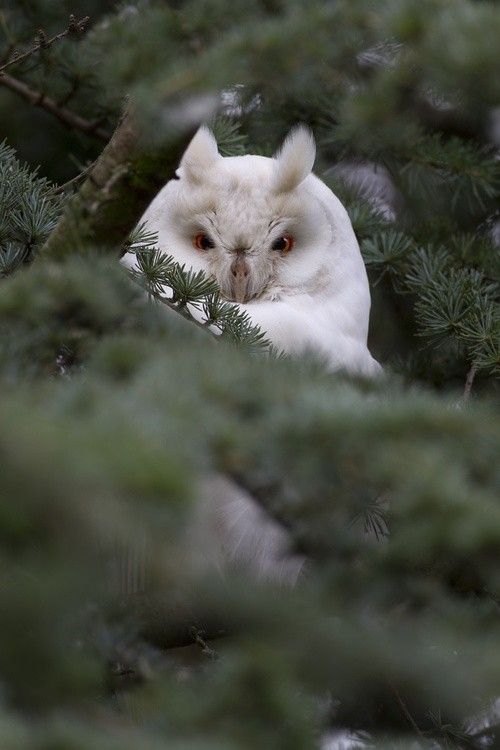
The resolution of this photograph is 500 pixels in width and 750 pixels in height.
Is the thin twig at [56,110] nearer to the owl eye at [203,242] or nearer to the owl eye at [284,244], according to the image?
the owl eye at [203,242]

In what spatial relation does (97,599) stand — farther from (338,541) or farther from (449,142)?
(449,142)

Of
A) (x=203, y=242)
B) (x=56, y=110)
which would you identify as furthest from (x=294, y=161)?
(x=56, y=110)

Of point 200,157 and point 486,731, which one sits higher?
point 200,157

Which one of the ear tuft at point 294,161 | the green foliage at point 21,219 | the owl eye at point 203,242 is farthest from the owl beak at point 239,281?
the green foliage at point 21,219

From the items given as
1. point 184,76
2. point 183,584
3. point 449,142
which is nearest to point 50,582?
point 183,584

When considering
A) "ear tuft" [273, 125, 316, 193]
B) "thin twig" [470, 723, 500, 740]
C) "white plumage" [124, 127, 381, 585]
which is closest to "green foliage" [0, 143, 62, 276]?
"white plumage" [124, 127, 381, 585]

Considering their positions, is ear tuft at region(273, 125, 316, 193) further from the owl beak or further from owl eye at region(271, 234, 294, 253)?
the owl beak

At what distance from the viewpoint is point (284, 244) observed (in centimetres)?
321

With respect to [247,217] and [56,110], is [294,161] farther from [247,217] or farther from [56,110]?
[56,110]

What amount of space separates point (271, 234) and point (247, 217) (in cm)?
9

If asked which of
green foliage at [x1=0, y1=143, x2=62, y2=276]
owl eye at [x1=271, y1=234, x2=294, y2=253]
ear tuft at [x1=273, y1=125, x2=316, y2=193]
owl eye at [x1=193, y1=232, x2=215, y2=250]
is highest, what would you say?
green foliage at [x1=0, y1=143, x2=62, y2=276]

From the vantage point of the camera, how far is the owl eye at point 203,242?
10.4 ft

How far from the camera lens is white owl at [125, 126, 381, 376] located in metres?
3.09

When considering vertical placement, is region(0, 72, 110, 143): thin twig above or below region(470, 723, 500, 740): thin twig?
above
